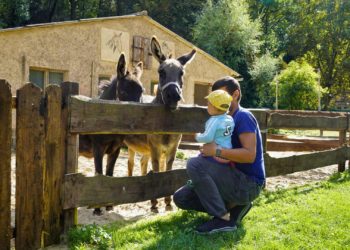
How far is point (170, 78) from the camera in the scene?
5.60 m

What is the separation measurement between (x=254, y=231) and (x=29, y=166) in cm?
247

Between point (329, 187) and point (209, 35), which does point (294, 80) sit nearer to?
point (209, 35)

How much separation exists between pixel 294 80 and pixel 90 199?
83.0ft

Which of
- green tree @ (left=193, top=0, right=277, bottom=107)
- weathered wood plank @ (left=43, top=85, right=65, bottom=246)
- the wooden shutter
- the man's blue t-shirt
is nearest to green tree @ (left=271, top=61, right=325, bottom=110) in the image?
green tree @ (left=193, top=0, right=277, bottom=107)

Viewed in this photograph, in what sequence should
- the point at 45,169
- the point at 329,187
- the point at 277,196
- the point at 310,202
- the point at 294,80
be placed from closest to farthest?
the point at 45,169 < the point at 310,202 < the point at 277,196 < the point at 329,187 < the point at 294,80

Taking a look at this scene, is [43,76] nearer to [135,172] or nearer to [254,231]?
[135,172]

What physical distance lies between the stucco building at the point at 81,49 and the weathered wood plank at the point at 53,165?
9849mm

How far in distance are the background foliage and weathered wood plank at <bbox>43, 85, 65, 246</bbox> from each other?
27.2 metres

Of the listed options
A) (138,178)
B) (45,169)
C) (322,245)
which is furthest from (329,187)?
(45,169)

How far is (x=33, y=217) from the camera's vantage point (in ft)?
12.8

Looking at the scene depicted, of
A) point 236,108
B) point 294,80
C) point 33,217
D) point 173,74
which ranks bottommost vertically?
point 33,217

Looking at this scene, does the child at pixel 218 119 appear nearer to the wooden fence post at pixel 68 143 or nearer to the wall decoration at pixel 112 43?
the wooden fence post at pixel 68 143

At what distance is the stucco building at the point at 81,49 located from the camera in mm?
13703

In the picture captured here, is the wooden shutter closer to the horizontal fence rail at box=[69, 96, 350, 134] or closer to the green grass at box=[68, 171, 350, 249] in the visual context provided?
the horizontal fence rail at box=[69, 96, 350, 134]
